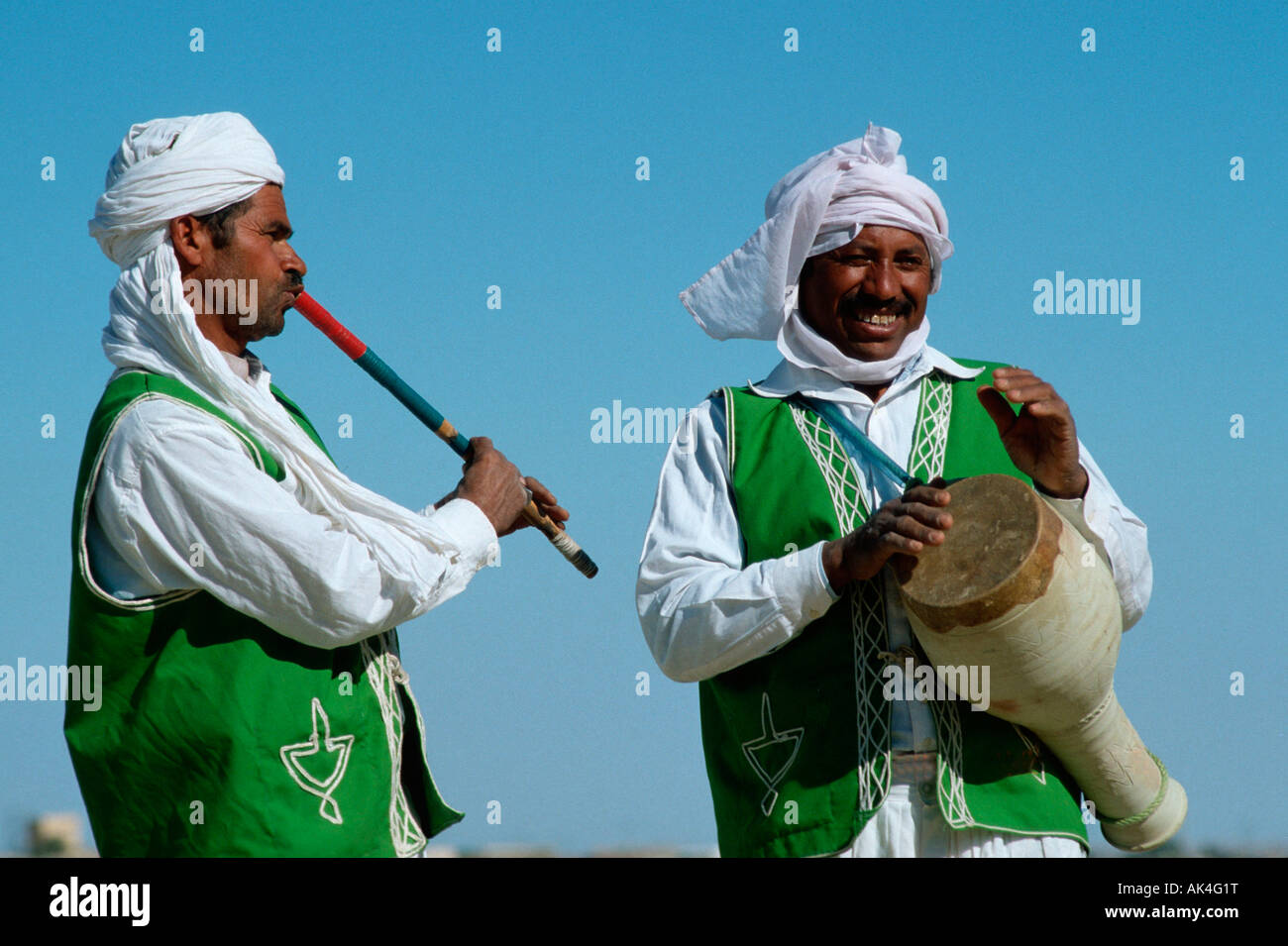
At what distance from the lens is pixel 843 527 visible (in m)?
4.77

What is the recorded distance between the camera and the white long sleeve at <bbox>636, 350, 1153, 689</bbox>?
178 inches

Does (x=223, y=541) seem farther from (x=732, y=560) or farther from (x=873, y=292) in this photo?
(x=873, y=292)

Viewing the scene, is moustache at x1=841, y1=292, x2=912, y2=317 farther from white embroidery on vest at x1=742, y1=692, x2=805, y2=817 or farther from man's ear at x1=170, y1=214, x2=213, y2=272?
man's ear at x1=170, y1=214, x2=213, y2=272

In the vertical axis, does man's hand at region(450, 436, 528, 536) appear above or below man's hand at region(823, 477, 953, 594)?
above

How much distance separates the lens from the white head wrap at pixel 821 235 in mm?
5055

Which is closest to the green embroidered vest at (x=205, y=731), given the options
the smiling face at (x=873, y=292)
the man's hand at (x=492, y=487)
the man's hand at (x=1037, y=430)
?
the man's hand at (x=492, y=487)

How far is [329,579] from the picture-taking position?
4.20m

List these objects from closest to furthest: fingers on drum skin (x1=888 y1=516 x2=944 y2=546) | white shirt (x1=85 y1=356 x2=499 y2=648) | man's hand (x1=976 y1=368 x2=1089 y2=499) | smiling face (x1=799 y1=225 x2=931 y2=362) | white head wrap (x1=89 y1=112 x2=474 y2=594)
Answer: white shirt (x1=85 y1=356 x2=499 y2=648)
fingers on drum skin (x1=888 y1=516 x2=944 y2=546)
white head wrap (x1=89 y1=112 x2=474 y2=594)
man's hand (x1=976 y1=368 x2=1089 y2=499)
smiling face (x1=799 y1=225 x2=931 y2=362)

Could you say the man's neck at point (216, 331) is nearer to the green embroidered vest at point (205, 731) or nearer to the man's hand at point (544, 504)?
the green embroidered vest at point (205, 731)

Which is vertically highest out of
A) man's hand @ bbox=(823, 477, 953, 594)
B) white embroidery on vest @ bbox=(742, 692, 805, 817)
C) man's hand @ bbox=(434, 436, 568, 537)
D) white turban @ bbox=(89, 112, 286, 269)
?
white turban @ bbox=(89, 112, 286, 269)

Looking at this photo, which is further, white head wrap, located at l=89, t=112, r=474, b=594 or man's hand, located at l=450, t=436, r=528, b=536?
man's hand, located at l=450, t=436, r=528, b=536

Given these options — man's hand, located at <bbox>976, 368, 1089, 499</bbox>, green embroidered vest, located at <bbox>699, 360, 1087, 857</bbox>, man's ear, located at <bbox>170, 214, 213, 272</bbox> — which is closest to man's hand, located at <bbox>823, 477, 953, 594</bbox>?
green embroidered vest, located at <bbox>699, 360, 1087, 857</bbox>
